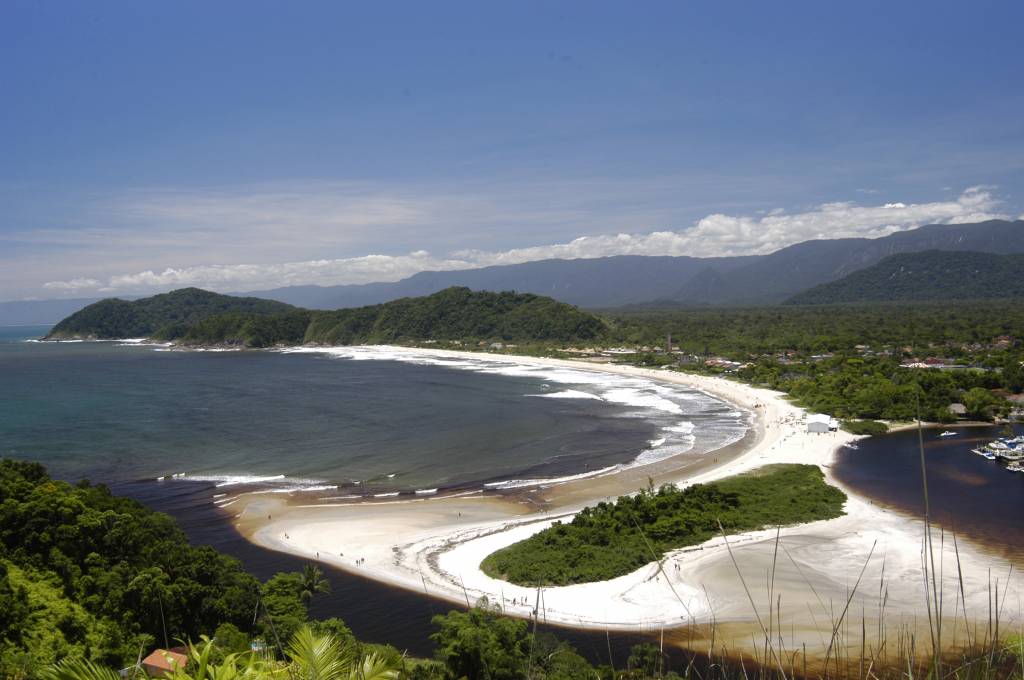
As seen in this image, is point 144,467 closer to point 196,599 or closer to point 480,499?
point 480,499

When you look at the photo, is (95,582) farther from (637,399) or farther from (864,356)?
(864,356)

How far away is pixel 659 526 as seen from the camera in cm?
2417

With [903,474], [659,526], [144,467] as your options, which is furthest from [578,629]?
[144,467]

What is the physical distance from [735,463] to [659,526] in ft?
42.1

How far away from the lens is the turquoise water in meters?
36.6

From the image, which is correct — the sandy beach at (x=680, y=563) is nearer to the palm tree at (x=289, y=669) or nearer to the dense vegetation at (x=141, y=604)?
the dense vegetation at (x=141, y=604)

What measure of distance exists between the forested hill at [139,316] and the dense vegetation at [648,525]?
15355 cm

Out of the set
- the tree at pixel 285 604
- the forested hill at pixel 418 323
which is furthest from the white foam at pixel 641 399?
the forested hill at pixel 418 323

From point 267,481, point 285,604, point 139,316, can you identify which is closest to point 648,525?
point 285,604

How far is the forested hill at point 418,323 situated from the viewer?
128m

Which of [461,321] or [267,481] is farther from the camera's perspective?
[461,321]

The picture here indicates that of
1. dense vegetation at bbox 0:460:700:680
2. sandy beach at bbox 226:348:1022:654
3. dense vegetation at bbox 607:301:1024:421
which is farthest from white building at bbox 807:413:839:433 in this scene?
dense vegetation at bbox 0:460:700:680

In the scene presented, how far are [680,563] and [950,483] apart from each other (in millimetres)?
18092

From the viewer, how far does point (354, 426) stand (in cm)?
4928
